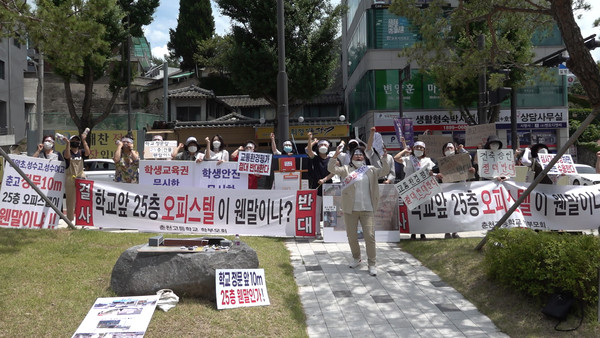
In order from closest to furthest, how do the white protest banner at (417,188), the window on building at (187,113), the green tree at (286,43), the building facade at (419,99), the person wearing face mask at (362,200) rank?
the person wearing face mask at (362,200) < the white protest banner at (417,188) < the green tree at (286,43) < the building facade at (419,99) < the window on building at (187,113)

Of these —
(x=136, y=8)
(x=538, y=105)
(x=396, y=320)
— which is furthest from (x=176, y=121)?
(x=396, y=320)

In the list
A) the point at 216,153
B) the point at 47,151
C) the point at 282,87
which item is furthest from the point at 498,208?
the point at 47,151

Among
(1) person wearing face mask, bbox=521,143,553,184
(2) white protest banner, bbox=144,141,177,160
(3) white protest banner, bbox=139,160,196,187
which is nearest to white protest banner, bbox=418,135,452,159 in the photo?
(1) person wearing face mask, bbox=521,143,553,184

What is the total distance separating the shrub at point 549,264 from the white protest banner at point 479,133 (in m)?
3.94

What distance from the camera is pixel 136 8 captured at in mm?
29031

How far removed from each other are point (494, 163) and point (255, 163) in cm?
445

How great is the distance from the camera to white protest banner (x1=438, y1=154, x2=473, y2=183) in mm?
9297

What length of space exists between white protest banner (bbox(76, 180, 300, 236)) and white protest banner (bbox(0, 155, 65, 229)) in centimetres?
50

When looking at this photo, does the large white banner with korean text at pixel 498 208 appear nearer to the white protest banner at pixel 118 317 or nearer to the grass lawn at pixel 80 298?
the grass lawn at pixel 80 298

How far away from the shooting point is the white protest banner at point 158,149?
11.0 metres

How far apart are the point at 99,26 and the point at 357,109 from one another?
27.4 meters

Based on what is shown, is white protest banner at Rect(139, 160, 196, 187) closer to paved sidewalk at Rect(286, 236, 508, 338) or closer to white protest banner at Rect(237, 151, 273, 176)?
white protest banner at Rect(237, 151, 273, 176)

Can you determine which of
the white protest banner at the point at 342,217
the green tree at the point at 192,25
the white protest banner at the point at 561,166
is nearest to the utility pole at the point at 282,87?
the white protest banner at the point at 342,217

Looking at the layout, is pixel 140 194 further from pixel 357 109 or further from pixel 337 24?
pixel 357 109
